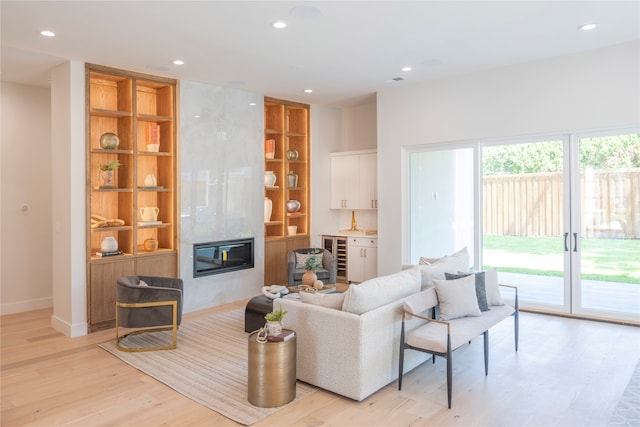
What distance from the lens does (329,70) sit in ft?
18.3

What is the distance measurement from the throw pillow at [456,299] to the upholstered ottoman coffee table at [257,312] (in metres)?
1.83

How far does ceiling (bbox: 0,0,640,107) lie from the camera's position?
3699mm

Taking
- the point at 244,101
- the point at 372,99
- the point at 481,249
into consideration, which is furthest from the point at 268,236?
the point at 481,249

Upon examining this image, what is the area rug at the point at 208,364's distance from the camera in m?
3.23

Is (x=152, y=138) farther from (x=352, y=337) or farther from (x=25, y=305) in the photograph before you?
(x=352, y=337)

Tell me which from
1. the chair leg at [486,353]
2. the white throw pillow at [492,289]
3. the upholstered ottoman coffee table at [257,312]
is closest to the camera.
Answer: the chair leg at [486,353]

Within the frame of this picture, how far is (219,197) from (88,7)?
308 centimetres

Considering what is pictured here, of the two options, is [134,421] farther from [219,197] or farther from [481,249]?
[481,249]

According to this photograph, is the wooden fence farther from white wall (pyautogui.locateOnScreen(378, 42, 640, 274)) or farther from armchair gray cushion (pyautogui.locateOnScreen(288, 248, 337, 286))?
armchair gray cushion (pyautogui.locateOnScreen(288, 248, 337, 286))

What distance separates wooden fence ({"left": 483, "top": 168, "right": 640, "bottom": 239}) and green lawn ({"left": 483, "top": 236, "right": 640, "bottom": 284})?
0.09 m

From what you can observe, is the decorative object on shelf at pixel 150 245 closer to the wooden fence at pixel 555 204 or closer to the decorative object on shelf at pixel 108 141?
the decorative object on shelf at pixel 108 141

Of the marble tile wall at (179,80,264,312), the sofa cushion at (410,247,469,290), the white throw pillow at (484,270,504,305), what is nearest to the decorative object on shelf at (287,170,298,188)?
the marble tile wall at (179,80,264,312)

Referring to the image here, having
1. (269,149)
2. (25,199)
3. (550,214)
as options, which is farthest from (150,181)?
(550,214)

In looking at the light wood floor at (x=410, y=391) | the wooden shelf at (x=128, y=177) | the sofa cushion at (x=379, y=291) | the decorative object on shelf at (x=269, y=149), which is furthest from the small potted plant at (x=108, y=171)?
the sofa cushion at (x=379, y=291)
